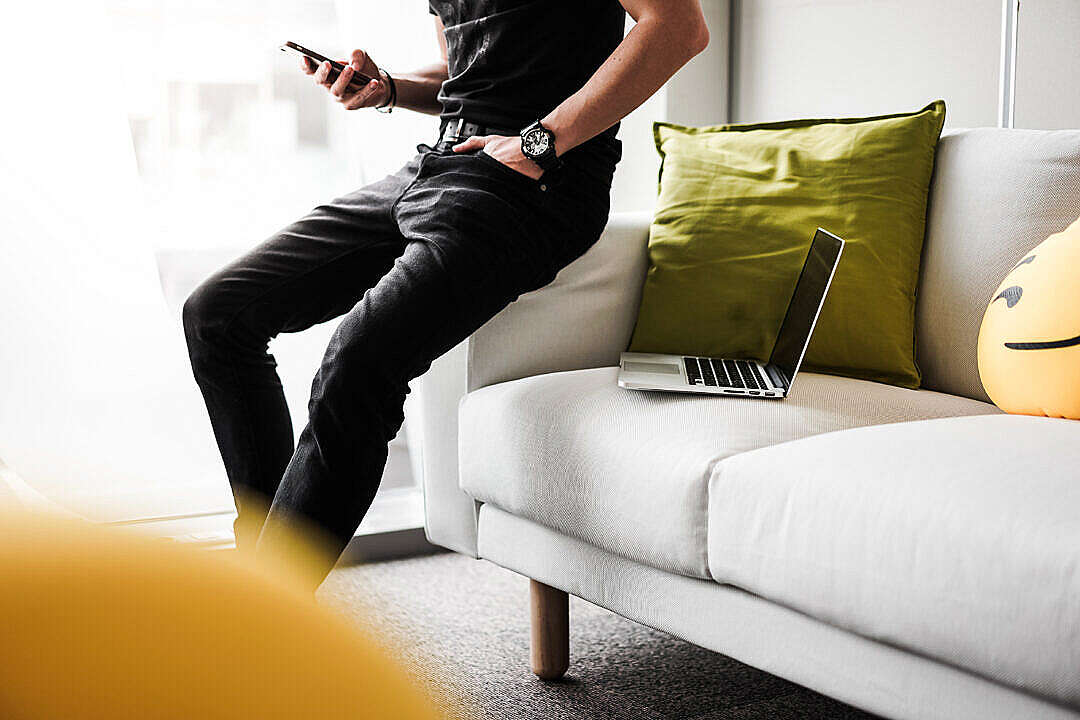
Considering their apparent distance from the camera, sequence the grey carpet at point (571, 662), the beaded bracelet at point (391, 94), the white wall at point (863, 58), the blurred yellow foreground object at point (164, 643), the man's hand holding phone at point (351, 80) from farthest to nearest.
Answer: the white wall at point (863, 58) < the beaded bracelet at point (391, 94) < the man's hand holding phone at point (351, 80) < the grey carpet at point (571, 662) < the blurred yellow foreground object at point (164, 643)

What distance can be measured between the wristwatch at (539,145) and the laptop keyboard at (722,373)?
0.35m

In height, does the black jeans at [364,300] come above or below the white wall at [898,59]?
below

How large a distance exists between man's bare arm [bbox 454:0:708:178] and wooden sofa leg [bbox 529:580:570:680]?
608mm

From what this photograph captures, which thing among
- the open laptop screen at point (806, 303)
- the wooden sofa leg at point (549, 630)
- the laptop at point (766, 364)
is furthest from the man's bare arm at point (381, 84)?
Answer: the wooden sofa leg at point (549, 630)

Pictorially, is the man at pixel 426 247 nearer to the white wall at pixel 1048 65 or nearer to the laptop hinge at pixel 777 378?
the laptop hinge at pixel 777 378

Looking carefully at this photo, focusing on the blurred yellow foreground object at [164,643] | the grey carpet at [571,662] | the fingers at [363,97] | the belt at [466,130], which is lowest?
the grey carpet at [571,662]

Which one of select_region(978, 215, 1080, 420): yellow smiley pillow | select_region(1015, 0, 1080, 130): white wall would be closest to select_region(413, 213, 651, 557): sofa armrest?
select_region(978, 215, 1080, 420): yellow smiley pillow

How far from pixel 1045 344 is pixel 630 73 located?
1.99 ft

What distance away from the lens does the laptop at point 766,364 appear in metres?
1.40

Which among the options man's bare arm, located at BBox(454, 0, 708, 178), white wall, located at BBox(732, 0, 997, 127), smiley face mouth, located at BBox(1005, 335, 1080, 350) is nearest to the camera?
smiley face mouth, located at BBox(1005, 335, 1080, 350)

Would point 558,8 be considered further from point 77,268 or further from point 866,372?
point 77,268

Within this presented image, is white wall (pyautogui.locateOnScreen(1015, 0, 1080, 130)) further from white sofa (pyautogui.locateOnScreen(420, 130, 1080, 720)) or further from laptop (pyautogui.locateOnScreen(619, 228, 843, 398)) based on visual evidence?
laptop (pyautogui.locateOnScreen(619, 228, 843, 398))

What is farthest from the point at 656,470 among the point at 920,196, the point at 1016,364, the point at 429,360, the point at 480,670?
the point at 920,196

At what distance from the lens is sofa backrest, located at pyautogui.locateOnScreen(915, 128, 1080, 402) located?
4.93 feet
